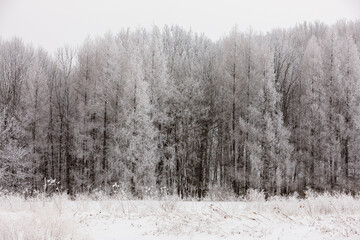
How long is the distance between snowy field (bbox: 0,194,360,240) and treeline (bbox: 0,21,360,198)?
11.7m

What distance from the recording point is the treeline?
24.2 metres

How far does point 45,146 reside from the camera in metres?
27.8

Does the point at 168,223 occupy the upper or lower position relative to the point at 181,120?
lower

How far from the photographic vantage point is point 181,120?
27891 mm

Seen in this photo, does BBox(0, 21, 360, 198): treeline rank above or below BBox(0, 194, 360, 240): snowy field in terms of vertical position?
above

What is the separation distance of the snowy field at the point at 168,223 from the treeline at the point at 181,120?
1168 cm

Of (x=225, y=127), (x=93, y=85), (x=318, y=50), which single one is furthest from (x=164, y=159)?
(x=318, y=50)

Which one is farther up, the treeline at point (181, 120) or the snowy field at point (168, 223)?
the treeline at point (181, 120)

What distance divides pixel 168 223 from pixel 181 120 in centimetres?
A: 1907

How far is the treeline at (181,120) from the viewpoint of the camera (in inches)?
951

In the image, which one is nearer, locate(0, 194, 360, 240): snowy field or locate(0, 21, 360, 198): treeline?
locate(0, 194, 360, 240): snowy field

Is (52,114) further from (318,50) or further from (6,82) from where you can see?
(318,50)

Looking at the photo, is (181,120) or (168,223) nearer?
(168,223)

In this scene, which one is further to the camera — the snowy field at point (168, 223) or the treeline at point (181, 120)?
the treeline at point (181, 120)
